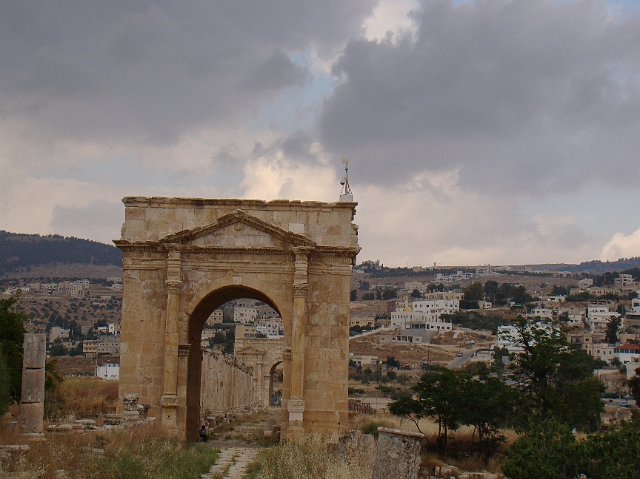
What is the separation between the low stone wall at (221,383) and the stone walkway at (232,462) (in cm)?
785

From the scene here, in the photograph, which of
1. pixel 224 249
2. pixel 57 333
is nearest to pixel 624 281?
pixel 57 333

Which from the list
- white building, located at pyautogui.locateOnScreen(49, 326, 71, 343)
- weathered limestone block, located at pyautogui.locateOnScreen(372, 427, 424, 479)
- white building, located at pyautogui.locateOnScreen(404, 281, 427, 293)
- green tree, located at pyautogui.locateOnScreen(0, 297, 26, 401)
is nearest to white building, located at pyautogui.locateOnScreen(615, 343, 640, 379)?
white building, located at pyautogui.locateOnScreen(49, 326, 71, 343)

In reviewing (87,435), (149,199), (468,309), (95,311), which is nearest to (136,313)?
(149,199)

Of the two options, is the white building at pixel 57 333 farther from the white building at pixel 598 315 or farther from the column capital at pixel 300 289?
the column capital at pixel 300 289

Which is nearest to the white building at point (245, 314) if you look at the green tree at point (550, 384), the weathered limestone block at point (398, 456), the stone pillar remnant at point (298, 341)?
the green tree at point (550, 384)

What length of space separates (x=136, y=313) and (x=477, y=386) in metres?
10.00

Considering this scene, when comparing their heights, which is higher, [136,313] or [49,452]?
[136,313]

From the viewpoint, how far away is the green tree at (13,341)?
21672 millimetres

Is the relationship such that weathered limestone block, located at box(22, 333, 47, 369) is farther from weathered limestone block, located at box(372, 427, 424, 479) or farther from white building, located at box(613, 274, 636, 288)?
white building, located at box(613, 274, 636, 288)

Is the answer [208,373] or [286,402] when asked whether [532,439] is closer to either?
[286,402]

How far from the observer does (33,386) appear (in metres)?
17.0

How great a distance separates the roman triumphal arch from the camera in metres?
20.8

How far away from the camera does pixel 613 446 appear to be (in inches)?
608

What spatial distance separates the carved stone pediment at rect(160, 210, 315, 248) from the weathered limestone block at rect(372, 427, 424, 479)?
11808 millimetres
